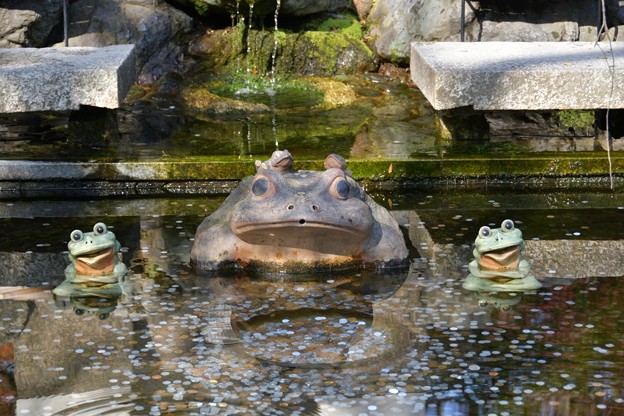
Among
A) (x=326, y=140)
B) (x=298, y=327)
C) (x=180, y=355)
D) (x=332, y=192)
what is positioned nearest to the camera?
(x=180, y=355)

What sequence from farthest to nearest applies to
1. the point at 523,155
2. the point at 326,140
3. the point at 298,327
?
1. the point at 326,140
2. the point at 523,155
3. the point at 298,327

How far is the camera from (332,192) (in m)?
5.98

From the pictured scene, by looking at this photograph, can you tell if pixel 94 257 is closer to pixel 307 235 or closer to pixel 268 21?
pixel 307 235

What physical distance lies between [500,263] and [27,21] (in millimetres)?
5818

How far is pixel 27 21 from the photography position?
10.3 metres

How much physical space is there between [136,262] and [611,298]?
2440mm

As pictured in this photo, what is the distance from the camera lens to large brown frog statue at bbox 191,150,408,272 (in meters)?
5.87

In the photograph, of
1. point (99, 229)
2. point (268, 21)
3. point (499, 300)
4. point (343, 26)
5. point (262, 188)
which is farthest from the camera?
point (343, 26)

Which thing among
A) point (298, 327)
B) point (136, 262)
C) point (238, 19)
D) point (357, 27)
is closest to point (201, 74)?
point (238, 19)

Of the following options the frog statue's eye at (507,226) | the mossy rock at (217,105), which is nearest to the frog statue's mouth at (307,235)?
the frog statue's eye at (507,226)

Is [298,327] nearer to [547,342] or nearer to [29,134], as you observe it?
[547,342]

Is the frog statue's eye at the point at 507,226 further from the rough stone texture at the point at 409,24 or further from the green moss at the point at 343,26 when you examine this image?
the green moss at the point at 343,26

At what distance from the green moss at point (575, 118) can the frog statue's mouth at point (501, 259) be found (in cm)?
355

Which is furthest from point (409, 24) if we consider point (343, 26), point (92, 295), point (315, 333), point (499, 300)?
point (315, 333)
